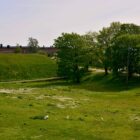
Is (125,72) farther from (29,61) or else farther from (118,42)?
(29,61)

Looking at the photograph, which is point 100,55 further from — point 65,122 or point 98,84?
point 65,122

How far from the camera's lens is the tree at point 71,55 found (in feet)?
345

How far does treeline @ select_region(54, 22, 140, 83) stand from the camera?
99.1m

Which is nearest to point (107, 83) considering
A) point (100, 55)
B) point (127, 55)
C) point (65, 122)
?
point (127, 55)

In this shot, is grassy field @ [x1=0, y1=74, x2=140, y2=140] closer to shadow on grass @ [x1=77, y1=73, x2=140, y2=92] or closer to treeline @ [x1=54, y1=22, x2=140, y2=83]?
shadow on grass @ [x1=77, y1=73, x2=140, y2=92]

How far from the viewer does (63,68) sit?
348 feet

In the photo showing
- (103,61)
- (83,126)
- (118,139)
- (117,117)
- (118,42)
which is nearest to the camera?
(118,139)

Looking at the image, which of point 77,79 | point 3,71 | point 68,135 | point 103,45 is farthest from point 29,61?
point 68,135

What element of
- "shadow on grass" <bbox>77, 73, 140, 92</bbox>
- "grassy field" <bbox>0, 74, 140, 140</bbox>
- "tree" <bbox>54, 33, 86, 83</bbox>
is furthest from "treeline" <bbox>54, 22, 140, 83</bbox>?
"grassy field" <bbox>0, 74, 140, 140</bbox>

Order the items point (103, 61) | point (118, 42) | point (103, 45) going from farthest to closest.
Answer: point (103, 45) → point (103, 61) → point (118, 42)

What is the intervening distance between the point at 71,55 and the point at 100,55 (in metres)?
14.4

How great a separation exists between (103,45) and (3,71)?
93.4 ft

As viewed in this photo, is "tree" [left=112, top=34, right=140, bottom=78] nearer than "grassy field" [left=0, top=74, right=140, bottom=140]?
No

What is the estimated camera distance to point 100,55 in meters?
118
